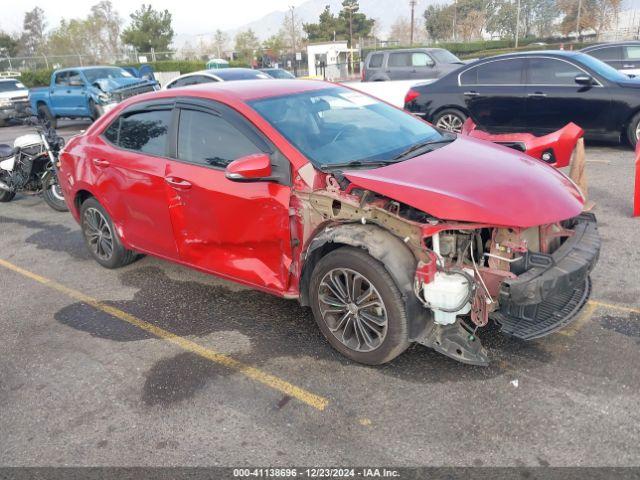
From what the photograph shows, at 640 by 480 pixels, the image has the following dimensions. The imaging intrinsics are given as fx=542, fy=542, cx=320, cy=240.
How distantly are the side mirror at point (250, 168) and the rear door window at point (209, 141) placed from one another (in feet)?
0.81

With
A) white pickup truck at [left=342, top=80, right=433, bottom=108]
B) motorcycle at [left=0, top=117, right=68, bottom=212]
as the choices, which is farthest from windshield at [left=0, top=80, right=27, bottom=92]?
white pickup truck at [left=342, top=80, right=433, bottom=108]

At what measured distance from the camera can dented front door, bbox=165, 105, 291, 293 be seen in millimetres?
3684

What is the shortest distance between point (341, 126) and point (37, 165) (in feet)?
20.7

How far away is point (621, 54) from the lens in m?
13.4

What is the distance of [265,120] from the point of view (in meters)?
3.78

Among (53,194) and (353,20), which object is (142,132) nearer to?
(53,194)

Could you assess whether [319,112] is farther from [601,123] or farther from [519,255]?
[601,123]

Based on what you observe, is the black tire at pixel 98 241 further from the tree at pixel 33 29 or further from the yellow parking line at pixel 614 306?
the tree at pixel 33 29

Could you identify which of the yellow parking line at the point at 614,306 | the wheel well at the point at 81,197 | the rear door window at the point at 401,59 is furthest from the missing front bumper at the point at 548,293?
the rear door window at the point at 401,59

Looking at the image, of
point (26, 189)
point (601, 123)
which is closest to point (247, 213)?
point (26, 189)

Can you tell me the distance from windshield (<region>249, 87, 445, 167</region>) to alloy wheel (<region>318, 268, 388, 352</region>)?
0.79 meters

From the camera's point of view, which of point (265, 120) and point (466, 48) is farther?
point (466, 48)

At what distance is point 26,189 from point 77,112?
9.19m

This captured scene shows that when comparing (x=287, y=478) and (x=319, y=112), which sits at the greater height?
→ (x=319, y=112)
